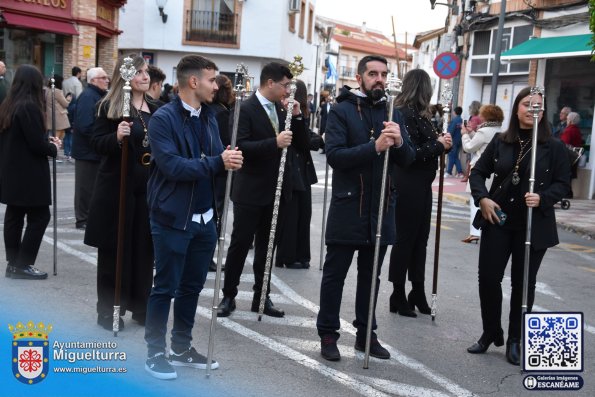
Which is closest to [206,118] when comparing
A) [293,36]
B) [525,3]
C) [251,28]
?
[525,3]

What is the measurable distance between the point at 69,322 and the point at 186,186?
1.92 metres

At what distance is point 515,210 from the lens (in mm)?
5883

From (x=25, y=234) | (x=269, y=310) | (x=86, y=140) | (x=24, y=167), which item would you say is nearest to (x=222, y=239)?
(x=269, y=310)

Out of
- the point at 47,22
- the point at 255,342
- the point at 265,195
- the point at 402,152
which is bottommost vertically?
the point at 255,342

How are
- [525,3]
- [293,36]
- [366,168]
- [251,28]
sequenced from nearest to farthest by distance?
[366,168]
[525,3]
[251,28]
[293,36]

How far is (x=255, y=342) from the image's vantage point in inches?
236

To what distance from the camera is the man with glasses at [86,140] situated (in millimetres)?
8820

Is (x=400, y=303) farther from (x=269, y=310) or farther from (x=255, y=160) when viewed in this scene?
(x=255, y=160)

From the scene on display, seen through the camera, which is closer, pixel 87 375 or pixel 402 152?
pixel 87 375

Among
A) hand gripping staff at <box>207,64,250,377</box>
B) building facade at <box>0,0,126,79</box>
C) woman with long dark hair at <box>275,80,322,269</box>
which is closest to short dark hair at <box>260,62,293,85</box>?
woman with long dark hair at <box>275,80,322,269</box>

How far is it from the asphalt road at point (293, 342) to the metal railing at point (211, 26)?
29.4 meters

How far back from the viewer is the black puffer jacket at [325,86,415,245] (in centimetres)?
563

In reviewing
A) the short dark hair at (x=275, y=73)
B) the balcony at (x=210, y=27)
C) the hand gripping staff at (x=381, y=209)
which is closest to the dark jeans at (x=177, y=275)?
the hand gripping staff at (x=381, y=209)

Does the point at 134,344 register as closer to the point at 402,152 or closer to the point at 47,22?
the point at 402,152
